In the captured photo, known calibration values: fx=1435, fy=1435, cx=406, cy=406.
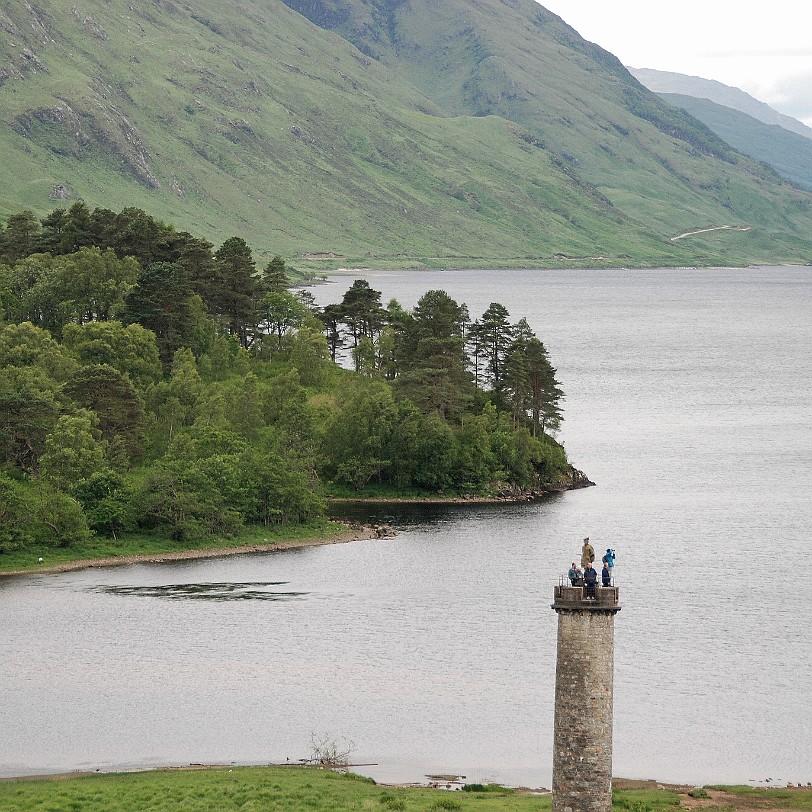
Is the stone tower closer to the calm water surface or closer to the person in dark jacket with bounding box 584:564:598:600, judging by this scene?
the person in dark jacket with bounding box 584:564:598:600

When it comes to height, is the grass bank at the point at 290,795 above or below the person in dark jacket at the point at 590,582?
below

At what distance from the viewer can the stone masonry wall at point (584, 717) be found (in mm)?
45469

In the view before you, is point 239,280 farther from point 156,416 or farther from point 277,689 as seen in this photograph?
point 277,689

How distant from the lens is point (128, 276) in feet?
584

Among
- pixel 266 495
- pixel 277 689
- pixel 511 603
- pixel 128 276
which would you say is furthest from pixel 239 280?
pixel 277 689

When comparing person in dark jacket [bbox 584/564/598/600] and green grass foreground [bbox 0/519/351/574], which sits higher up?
person in dark jacket [bbox 584/564/598/600]

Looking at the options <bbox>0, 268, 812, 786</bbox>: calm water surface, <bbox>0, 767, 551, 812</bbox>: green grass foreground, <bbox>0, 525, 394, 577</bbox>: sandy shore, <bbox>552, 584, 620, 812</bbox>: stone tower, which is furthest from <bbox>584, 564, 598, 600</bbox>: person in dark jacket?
<bbox>0, 525, 394, 577</bbox>: sandy shore

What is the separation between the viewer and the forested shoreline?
414 feet

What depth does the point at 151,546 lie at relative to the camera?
398 feet

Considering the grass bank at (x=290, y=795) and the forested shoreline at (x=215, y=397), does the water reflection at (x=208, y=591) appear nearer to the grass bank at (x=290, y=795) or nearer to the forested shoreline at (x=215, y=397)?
the forested shoreline at (x=215, y=397)

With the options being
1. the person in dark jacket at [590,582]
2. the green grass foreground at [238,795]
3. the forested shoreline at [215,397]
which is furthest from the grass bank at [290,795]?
the forested shoreline at [215,397]

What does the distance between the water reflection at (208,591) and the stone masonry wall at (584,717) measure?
61.2 m

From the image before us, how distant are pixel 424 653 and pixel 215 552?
1350 inches

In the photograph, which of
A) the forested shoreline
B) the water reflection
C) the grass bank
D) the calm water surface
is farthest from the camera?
the forested shoreline
